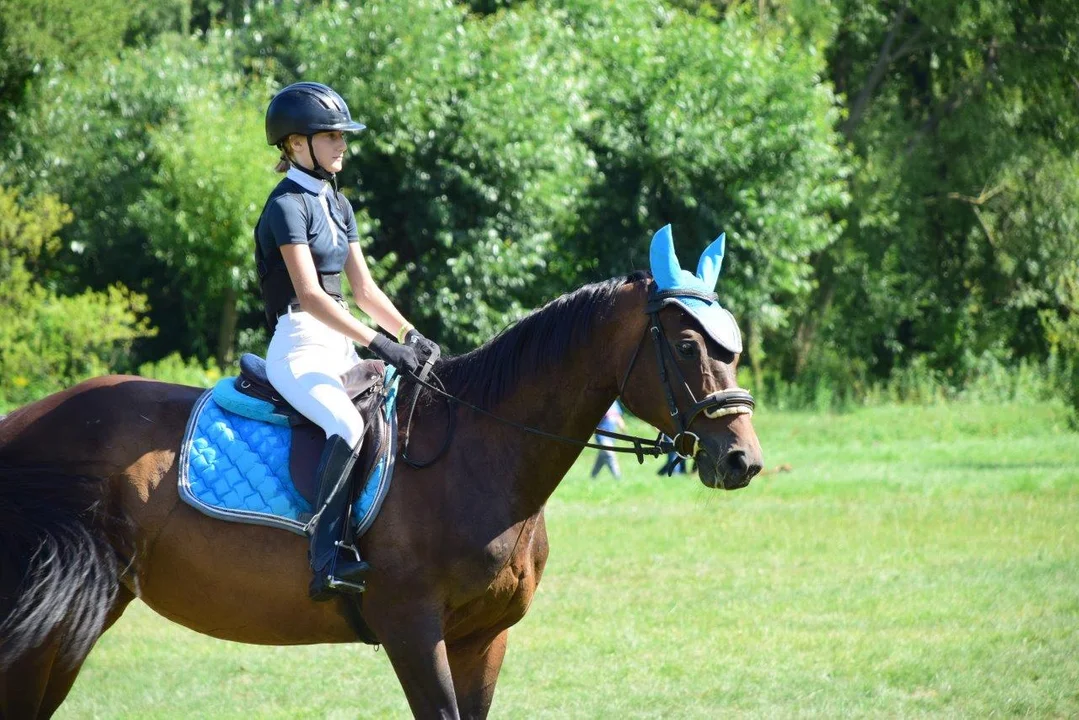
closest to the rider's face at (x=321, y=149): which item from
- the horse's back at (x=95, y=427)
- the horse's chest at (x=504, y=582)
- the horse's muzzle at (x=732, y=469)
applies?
the horse's back at (x=95, y=427)

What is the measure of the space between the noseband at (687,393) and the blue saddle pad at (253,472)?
1045mm

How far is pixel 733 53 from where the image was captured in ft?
80.4

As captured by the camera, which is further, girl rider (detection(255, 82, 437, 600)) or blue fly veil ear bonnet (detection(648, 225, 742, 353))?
girl rider (detection(255, 82, 437, 600))

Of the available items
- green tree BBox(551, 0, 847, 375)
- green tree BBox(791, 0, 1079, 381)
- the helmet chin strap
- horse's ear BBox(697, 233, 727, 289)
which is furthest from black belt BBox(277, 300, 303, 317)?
green tree BBox(791, 0, 1079, 381)

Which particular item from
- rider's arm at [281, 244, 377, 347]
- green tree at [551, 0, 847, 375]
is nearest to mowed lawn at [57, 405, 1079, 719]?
rider's arm at [281, 244, 377, 347]

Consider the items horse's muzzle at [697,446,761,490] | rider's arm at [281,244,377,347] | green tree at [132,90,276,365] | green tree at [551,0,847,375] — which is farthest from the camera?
green tree at [551,0,847,375]

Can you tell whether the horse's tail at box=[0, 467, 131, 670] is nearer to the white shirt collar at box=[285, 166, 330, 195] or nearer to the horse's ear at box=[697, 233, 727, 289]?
the white shirt collar at box=[285, 166, 330, 195]

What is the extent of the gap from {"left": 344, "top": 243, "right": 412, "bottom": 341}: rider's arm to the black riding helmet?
46 centimetres

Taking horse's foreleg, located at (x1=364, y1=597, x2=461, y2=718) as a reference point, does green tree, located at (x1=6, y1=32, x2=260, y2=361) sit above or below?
above

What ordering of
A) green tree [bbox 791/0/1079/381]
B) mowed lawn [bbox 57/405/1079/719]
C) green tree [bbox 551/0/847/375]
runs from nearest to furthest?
mowed lawn [bbox 57/405/1079/719]
green tree [bbox 551/0/847/375]
green tree [bbox 791/0/1079/381]

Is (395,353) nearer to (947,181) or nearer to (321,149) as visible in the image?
(321,149)

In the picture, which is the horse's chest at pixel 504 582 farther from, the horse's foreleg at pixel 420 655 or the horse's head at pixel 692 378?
the horse's head at pixel 692 378

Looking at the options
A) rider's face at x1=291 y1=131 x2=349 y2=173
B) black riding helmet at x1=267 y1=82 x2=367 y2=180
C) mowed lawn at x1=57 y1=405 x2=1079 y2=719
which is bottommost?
mowed lawn at x1=57 y1=405 x2=1079 y2=719

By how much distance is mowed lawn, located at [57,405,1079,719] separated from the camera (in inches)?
282
